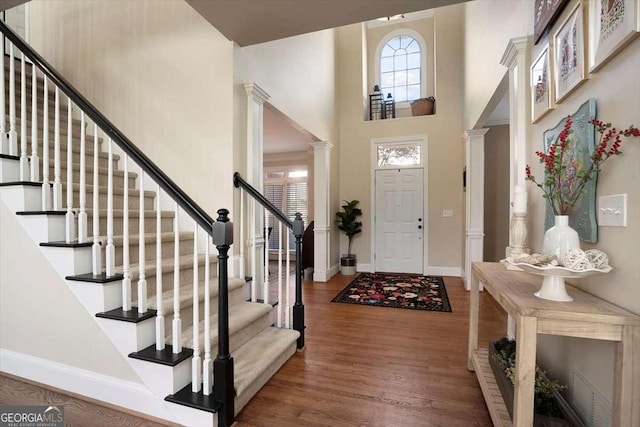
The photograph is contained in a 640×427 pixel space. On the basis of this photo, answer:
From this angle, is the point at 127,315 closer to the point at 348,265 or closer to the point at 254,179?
the point at 254,179

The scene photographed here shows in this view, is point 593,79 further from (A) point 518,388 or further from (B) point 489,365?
(B) point 489,365

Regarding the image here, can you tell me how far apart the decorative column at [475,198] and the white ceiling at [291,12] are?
2.81m

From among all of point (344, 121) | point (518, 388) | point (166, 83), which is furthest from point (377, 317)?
point (344, 121)

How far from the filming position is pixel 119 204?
2.54m

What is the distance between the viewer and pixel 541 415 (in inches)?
53.1

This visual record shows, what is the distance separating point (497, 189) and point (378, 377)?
4.45 meters

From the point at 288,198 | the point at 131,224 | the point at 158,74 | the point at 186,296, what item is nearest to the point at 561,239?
the point at 186,296

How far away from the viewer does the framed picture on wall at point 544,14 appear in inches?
62.4

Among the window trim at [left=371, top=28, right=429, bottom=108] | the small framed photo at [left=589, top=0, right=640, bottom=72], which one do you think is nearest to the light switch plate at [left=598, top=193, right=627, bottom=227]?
the small framed photo at [left=589, top=0, right=640, bottom=72]

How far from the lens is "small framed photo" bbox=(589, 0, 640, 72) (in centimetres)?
105

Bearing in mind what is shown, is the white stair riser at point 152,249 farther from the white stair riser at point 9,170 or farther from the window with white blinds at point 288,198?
the window with white blinds at point 288,198

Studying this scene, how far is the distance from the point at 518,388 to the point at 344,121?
530 cm

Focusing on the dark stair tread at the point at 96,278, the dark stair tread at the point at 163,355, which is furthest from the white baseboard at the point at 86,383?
the dark stair tread at the point at 96,278

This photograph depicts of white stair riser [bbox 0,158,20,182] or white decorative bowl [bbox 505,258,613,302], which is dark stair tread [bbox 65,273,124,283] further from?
white decorative bowl [bbox 505,258,613,302]
